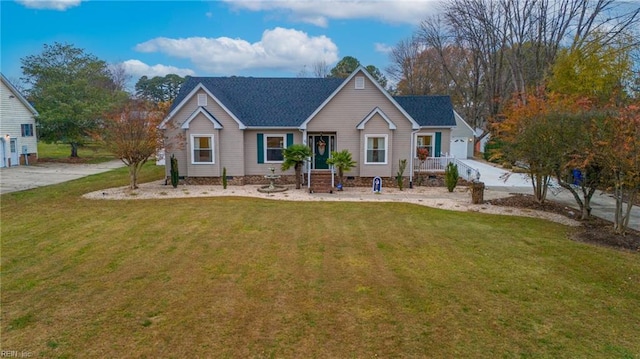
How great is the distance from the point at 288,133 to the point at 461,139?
63.9 feet

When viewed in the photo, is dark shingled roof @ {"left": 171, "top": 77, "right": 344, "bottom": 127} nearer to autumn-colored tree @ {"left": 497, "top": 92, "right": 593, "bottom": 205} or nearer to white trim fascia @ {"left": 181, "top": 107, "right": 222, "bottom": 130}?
white trim fascia @ {"left": 181, "top": 107, "right": 222, "bottom": 130}

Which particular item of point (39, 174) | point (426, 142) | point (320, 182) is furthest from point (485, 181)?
point (39, 174)

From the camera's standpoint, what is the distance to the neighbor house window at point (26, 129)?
89.4ft

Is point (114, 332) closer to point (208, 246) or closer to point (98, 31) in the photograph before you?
point (208, 246)

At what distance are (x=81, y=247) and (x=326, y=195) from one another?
979 centimetres

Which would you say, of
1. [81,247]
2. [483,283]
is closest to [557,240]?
[483,283]

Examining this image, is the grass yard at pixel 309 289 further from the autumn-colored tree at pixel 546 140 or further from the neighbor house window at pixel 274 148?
the neighbor house window at pixel 274 148

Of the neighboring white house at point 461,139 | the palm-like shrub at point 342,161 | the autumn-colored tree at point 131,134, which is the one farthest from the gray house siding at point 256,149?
the neighboring white house at point 461,139

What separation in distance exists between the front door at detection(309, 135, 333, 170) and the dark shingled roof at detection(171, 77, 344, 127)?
128cm

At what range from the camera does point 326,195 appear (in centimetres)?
1653

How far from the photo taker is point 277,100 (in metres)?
20.5

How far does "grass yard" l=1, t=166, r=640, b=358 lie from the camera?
16.1ft

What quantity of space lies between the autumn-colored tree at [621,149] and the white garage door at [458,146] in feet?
74.8

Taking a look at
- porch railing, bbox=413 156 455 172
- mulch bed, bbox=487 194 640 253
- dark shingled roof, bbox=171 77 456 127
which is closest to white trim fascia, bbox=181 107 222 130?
dark shingled roof, bbox=171 77 456 127
